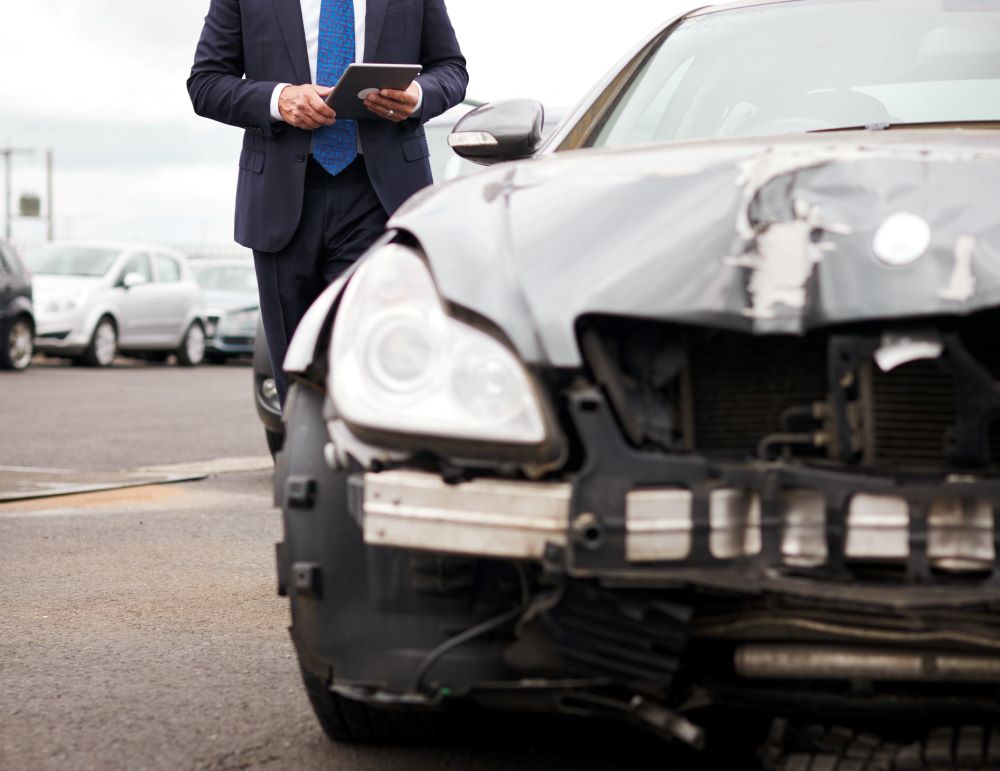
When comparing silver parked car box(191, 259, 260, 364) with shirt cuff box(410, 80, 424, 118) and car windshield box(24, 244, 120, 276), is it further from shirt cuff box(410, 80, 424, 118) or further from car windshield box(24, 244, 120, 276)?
shirt cuff box(410, 80, 424, 118)

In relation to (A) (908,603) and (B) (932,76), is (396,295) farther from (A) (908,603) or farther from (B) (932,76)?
(B) (932,76)

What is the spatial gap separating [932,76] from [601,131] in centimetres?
77

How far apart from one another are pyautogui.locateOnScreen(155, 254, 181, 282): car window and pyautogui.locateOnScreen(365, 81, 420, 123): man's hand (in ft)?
57.1

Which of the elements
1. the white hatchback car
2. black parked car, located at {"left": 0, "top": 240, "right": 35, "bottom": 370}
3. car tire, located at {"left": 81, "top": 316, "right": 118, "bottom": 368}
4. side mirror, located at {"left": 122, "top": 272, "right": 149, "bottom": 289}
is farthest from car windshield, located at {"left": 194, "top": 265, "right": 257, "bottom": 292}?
black parked car, located at {"left": 0, "top": 240, "right": 35, "bottom": 370}

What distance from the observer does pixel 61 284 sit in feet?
65.3

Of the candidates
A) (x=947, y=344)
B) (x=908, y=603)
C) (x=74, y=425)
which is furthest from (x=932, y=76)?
(x=74, y=425)

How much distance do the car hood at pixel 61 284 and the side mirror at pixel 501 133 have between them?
16.5m

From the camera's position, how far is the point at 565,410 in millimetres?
2338

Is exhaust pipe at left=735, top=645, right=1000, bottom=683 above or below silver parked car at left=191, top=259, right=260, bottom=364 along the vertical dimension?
above

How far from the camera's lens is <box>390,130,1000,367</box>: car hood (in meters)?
2.34

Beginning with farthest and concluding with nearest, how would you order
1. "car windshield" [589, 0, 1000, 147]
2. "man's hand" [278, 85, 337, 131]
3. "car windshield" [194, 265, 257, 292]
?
1. "car windshield" [194, 265, 257, 292]
2. "man's hand" [278, 85, 337, 131]
3. "car windshield" [589, 0, 1000, 147]

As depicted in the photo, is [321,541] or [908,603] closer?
[908,603]

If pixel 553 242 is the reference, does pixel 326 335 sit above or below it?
below

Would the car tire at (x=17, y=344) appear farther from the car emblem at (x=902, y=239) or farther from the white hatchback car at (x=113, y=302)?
the car emblem at (x=902, y=239)
